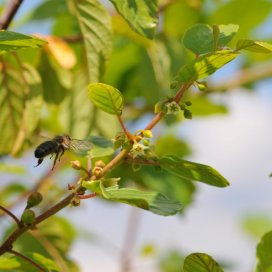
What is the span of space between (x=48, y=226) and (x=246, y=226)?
8.89 ft

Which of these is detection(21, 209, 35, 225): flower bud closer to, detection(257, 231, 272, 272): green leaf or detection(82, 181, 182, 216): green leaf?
detection(82, 181, 182, 216): green leaf

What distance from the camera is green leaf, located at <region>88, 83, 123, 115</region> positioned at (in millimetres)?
1196

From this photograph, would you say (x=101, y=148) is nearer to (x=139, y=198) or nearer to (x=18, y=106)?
(x=139, y=198)

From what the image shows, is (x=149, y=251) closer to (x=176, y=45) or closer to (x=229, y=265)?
(x=229, y=265)

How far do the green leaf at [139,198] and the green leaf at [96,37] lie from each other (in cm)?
62

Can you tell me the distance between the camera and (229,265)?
12.9 feet

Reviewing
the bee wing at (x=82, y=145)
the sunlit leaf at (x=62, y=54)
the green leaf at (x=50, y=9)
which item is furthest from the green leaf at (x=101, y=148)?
the green leaf at (x=50, y=9)

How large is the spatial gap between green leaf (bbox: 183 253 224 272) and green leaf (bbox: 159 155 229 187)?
129 mm

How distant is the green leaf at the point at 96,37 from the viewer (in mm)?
1676

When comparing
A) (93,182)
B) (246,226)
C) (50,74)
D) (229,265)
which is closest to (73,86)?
(50,74)

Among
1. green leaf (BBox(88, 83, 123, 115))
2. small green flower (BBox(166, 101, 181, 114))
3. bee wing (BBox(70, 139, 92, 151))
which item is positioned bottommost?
bee wing (BBox(70, 139, 92, 151))

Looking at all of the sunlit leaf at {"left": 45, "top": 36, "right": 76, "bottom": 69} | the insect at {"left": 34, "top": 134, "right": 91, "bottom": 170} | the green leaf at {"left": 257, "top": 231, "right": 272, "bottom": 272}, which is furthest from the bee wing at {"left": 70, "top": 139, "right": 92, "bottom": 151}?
the sunlit leaf at {"left": 45, "top": 36, "right": 76, "bottom": 69}

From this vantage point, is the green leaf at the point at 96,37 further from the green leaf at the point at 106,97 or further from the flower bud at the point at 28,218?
the flower bud at the point at 28,218

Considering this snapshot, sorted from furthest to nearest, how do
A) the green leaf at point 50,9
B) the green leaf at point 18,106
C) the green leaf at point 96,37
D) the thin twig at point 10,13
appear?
the green leaf at point 50,9 < the green leaf at point 18,106 < the green leaf at point 96,37 < the thin twig at point 10,13
